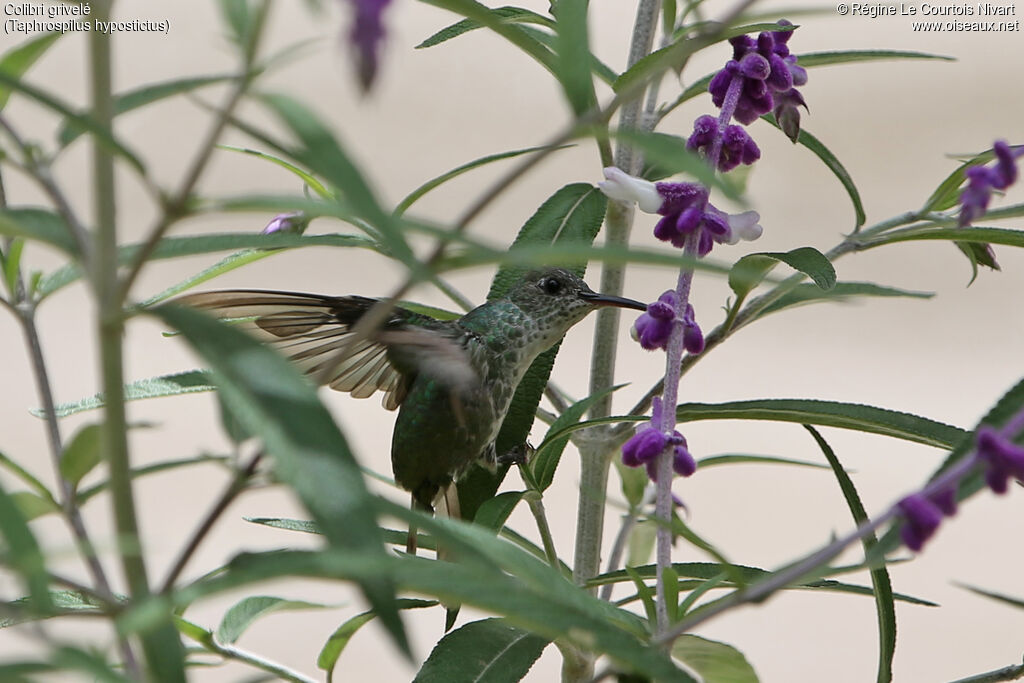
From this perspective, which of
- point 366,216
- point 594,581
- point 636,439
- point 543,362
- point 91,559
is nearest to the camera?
point 366,216

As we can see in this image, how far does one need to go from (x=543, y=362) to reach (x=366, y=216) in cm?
47

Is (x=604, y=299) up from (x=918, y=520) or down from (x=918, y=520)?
up

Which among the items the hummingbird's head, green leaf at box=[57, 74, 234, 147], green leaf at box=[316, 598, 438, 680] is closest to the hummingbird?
the hummingbird's head

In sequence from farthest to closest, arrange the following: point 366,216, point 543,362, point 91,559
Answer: point 543,362
point 91,559
point 366,216

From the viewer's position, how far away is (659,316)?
473 mm

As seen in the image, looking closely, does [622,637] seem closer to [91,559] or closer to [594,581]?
[91,559]

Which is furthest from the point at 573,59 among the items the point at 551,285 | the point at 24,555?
the point at 551,285

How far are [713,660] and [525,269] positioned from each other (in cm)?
26

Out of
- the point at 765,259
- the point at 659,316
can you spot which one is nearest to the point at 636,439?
the point at 659,316

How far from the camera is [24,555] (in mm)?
245

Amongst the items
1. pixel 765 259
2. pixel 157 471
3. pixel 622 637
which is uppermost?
pixel 765 259

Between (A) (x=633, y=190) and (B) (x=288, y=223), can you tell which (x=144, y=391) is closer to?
(B) (x=288, y=223)

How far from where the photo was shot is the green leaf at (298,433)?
0.24 m

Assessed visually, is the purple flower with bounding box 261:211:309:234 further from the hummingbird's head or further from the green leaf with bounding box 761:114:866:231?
the green leaf with bounding box 761:114:866:231
